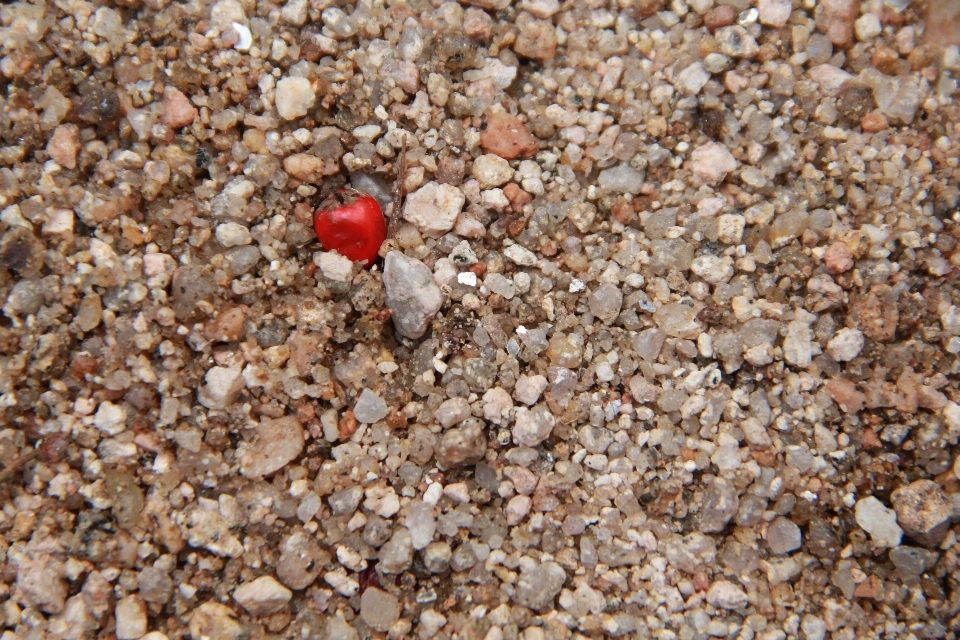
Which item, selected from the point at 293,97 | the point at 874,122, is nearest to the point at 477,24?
the point at 293,97

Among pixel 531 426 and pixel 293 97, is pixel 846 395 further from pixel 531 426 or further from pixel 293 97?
pixel 293 97

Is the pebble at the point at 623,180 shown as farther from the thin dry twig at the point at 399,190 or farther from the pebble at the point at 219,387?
the pebble at the point at 219,387

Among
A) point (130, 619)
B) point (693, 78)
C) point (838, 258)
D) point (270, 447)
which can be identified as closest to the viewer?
point (130, 619)

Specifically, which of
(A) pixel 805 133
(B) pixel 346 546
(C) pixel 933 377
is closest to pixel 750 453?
(C) pixel 933 377

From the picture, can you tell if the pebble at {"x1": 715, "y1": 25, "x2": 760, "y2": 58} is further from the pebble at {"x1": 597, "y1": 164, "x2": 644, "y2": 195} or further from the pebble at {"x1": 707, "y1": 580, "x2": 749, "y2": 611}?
the pebble at {"x1": 707, "y1": 580, "x2": 749, "y2": 611}

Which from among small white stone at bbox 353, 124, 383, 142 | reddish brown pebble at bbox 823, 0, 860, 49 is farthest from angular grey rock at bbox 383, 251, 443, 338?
reddish brown pebble at bbox 823, 0, 860, 49
